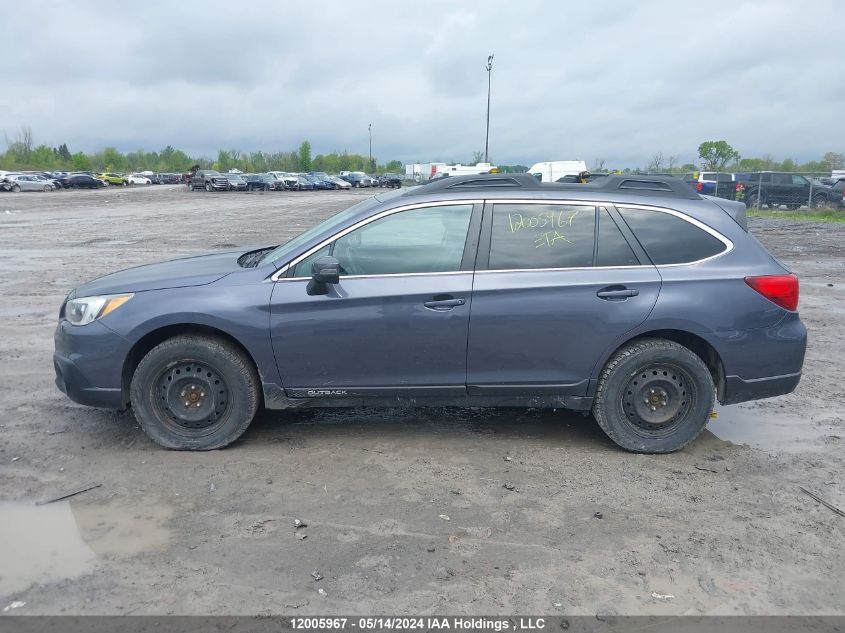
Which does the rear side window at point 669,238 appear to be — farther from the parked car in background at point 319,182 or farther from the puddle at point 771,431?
the parked car in background at point 319,182

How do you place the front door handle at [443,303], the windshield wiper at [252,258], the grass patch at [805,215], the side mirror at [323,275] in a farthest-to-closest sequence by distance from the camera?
the grass patch at [805,215] → the windshield wiper at [252,258] → the front door handle at [443,303] → the side mirror at [323,275]

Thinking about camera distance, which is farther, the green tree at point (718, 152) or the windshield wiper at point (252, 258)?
the green tree at point (718, 152)

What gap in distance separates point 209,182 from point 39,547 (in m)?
60.9

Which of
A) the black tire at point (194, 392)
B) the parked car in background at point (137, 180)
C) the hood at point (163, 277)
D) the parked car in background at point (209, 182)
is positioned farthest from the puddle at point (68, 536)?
the parked car in background at point (137, 180)

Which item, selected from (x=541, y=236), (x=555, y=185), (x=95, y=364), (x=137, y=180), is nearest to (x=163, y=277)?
(x=95, y=364)

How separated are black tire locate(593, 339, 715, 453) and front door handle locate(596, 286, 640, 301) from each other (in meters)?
0.34

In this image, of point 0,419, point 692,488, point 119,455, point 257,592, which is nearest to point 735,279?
point 692,488

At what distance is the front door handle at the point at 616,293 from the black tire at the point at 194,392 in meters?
2.39

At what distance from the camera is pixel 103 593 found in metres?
3.32

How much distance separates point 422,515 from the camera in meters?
4.06

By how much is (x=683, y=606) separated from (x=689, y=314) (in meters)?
2.13

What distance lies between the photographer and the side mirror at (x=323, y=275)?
183 inches

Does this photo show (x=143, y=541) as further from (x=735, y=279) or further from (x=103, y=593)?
(x=735, y=279)

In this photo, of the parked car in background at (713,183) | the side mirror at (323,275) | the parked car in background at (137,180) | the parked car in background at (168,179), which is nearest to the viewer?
the side mirror at (323,275)
